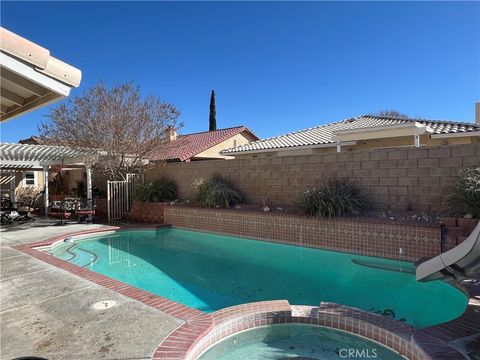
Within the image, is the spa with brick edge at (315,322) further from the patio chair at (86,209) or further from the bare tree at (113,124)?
the bare tree at (113,124)

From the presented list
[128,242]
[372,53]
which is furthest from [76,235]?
[372,53]

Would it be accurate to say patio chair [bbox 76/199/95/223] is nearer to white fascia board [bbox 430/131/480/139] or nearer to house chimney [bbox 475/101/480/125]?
white fascia board [bbox 430/131/480/139]

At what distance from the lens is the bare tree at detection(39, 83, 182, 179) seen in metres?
15.9

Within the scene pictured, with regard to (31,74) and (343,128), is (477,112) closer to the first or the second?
(343,128)

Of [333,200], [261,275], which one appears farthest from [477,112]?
[261,275]

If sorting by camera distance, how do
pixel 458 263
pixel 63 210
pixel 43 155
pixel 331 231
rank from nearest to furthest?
pixel 458 263
pixel 331 231
pixel 63 210
pixel 43 155

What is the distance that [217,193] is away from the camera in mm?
13586

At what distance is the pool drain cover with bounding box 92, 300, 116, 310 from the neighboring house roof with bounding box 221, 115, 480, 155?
14.3m

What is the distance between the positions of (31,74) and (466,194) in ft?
29.9

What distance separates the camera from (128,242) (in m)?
12.2

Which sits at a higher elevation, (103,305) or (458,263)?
(458,263)

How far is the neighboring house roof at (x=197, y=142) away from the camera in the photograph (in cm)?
2222

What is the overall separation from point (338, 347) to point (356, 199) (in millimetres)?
6805

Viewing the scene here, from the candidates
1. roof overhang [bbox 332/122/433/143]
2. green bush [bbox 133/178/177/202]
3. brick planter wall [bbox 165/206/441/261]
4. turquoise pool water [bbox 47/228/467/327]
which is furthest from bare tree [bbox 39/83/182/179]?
roof overhang [bbox 332/122/433/143]
